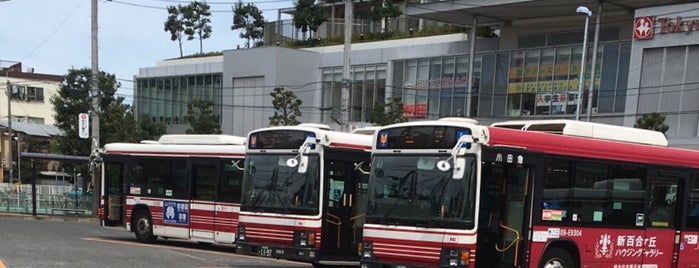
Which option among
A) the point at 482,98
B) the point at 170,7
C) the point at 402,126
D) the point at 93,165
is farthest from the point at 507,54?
the point at 170,7

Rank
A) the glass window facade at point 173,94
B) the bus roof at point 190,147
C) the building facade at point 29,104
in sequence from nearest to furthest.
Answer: the bus roof at point 190,147 < the glass window facade at point 173,94 < the building facade at point 29,104

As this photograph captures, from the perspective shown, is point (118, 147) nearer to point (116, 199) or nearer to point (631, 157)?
point (116, 199)

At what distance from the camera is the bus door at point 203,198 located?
15641 mm

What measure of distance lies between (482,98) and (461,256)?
2588 cm

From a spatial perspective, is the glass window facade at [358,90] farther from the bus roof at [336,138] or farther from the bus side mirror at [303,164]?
the bus side mirror at [303,164]

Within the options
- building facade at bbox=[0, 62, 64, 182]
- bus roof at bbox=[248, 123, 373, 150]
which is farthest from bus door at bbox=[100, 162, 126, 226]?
building facade at bbox=[0, 62, 64, 182]

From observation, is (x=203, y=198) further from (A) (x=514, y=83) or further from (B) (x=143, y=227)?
(A) (x=514, y=83)

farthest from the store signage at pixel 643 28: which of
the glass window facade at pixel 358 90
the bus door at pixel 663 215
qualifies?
the bus door at pixel 663 215

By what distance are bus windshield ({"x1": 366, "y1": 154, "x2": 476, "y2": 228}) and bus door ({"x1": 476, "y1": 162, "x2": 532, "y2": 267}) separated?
0.54m

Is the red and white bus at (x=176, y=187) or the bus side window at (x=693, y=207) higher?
the bus side window at (x=693, y=207)

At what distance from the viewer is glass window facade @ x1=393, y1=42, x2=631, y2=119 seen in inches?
1135

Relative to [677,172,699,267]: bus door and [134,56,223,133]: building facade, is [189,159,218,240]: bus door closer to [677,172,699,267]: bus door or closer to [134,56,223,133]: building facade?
[677,172,699,267]: bus door

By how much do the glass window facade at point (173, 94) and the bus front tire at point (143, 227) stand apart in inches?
1115

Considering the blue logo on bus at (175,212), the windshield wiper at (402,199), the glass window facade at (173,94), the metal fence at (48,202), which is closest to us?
the windshield wiper at (402,199)
